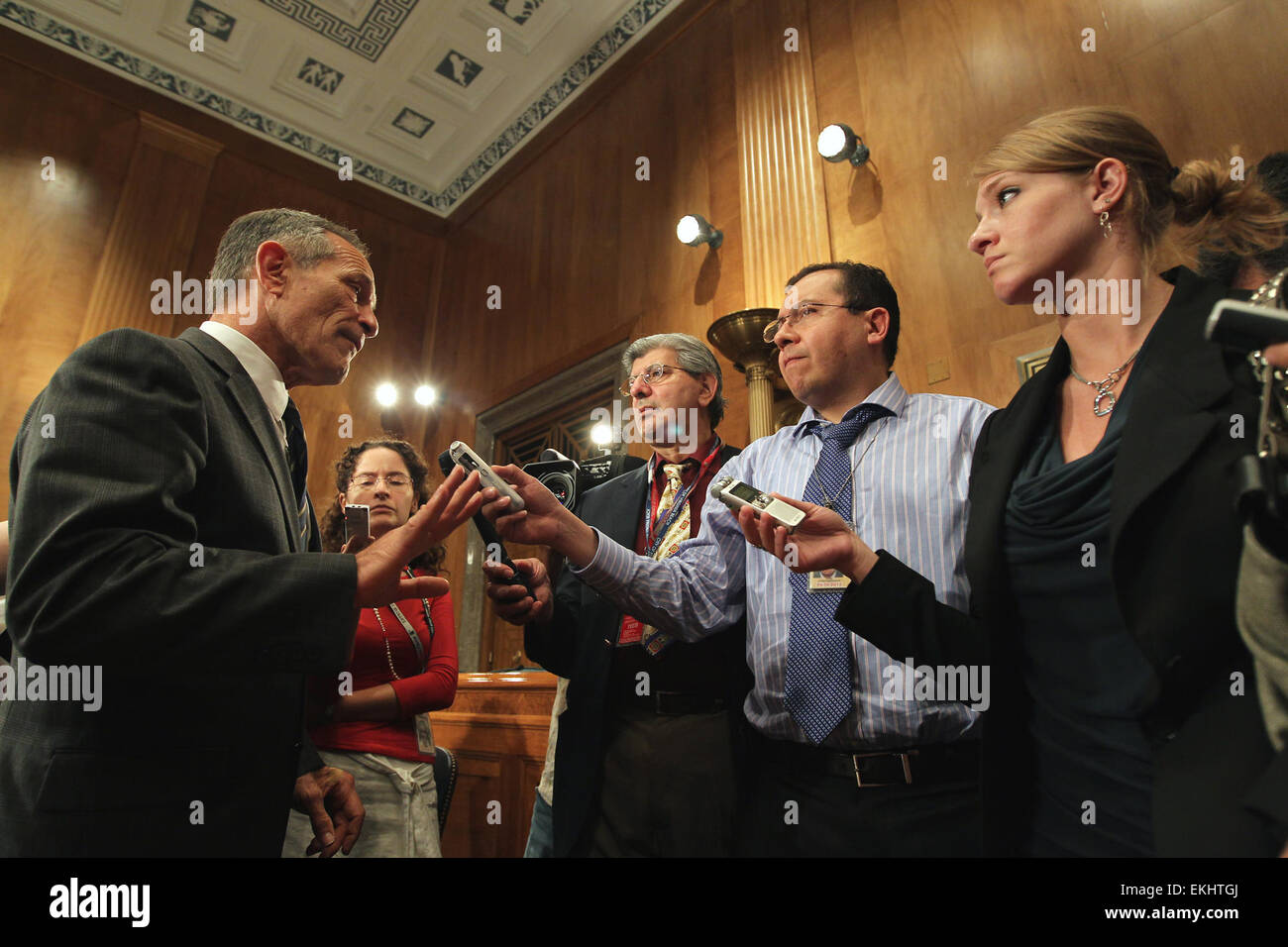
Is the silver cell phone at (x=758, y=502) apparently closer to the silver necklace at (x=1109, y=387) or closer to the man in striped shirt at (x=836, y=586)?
the man in striped shirt at (x=836, y=586)

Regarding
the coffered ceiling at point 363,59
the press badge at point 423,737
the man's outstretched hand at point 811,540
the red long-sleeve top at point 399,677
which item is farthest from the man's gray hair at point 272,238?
the coffered ceiling at point 363,59

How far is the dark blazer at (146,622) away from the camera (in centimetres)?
92

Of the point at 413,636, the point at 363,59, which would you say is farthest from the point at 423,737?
the point at 363,59

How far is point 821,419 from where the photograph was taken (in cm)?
173

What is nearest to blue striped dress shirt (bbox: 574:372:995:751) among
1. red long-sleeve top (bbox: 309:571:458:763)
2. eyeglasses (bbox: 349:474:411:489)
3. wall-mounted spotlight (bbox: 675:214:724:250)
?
red long-sleeve top (bbox: 309:571:458:763)

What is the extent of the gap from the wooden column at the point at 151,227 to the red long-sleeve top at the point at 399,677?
425cm

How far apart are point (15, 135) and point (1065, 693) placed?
6.81 m

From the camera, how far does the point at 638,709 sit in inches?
66.6

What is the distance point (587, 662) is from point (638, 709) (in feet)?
0.59

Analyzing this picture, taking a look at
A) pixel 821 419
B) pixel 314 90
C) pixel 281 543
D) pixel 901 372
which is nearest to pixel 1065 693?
pixel 821 419

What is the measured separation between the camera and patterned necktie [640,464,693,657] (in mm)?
1699

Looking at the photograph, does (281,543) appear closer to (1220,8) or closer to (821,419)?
(821,419)

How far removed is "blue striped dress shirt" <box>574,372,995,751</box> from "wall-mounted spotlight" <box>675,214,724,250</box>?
7.84 feet

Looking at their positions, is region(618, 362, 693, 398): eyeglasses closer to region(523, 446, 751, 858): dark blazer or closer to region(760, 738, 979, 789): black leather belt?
region(523, 446, 751, 858): dark blazer
